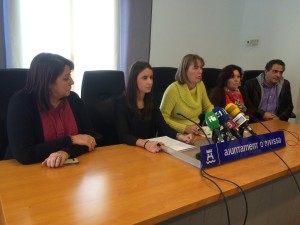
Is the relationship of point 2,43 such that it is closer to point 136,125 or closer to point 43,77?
point 43,77

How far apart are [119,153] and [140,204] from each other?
0.52 m

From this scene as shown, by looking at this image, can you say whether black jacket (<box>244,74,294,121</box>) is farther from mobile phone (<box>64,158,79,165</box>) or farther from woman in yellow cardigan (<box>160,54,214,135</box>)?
mobile phone (<box>64,158,79,165</box>)

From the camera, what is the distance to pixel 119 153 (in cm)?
A: 139

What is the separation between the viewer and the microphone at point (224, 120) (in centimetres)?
126

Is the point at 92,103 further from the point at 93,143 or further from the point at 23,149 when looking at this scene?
the point at 23,149

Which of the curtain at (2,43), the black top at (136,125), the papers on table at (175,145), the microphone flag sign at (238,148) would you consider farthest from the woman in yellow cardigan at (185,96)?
the curtain at (2,43)

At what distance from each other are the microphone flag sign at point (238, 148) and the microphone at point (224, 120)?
3cm

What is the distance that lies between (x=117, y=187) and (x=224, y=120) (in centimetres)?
59

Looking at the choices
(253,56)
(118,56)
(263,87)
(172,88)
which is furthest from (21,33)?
(253,56)

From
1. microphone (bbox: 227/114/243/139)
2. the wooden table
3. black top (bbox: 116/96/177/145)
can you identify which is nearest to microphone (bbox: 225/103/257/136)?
microphone (bbox: 227/114/243/139)

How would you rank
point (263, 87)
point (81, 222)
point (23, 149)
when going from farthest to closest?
point (263, 87)
point (23, 149)
point (81, 222)

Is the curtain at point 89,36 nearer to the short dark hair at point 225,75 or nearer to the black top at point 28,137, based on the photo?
the short dark hair at point 225,75

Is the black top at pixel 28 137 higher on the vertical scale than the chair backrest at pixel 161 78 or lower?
lower

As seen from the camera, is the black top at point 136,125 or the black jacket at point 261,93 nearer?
the black top at point 136,125
